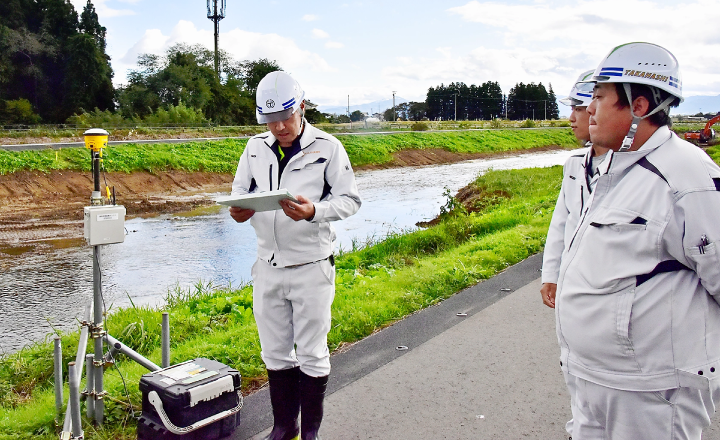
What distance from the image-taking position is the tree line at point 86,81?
45.9 m

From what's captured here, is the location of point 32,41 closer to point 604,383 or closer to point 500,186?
point 500,186

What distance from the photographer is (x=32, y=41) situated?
159ft

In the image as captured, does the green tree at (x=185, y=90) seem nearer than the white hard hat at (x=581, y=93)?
No

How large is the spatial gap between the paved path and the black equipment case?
0.20 meters

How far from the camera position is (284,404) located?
3779mm

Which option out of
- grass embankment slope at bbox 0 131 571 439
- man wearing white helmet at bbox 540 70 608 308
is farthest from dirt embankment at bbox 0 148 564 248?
man wearing white helmet at bbox 540 70 608 308

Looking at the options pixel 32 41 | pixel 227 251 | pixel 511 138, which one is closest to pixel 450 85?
pixel 511 138

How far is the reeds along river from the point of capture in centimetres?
941

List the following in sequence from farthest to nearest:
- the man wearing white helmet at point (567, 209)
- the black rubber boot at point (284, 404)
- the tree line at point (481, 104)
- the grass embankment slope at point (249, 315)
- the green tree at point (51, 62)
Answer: the tree line at point (481, 104)
the green tree at point (51, 62)
the grass embankment slope at point (249, 315)
the black rubber boot at point (284, 404)
the man wearing white helmet at point (567, 209)

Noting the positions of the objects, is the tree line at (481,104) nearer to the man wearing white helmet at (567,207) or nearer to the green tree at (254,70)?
the green tree at (254,70)

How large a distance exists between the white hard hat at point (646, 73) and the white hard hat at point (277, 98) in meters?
1.77

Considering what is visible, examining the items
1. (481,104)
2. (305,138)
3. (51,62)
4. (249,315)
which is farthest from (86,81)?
(481,104)

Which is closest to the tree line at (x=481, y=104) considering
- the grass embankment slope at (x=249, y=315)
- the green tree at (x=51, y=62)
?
the green tree at (x=51, y=62)

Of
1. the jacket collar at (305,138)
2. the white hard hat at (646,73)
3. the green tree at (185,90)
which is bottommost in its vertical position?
the jacket collar at (305,138)
